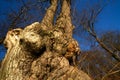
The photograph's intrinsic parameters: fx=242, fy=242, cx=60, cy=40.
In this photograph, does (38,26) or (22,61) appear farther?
(38,26)

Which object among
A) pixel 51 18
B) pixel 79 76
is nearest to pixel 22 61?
pixel 79 76

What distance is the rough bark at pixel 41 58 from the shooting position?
426cm

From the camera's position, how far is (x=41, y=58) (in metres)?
4.38

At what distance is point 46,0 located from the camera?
31.2 feet

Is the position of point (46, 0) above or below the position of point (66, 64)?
above

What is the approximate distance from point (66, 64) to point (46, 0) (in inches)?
219

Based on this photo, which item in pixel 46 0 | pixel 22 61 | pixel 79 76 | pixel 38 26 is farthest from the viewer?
pixel 46 0

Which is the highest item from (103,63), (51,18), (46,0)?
(46,0)

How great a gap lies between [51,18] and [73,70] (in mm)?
2070

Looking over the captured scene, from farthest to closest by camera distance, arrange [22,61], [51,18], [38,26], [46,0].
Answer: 1. [46,0]
2. [51,18]
3. [38,26]
4. [22,61]

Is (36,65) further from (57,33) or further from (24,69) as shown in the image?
(57,33)

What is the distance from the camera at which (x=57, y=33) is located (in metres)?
4.70

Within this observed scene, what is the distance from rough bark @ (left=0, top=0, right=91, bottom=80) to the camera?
4262mm

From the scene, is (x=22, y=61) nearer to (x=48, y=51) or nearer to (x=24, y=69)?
(x=24, y=69)
